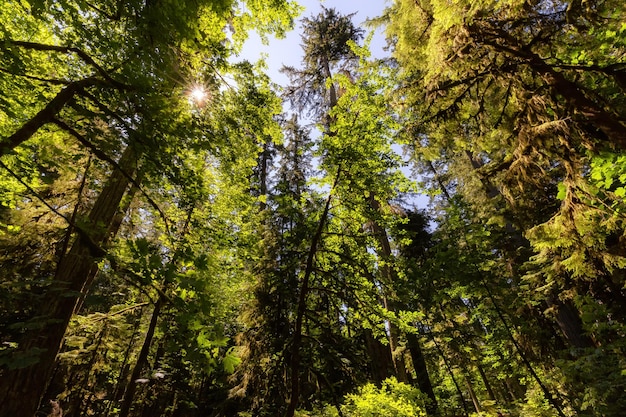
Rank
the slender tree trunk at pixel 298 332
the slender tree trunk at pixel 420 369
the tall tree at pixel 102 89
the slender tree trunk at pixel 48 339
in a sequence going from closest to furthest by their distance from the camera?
the tall tree at pixel 102 89 < the slender tree trunk at pixel 48 339 < the slender tree trunk at pixel 298 332 < the slender tree trunk at pixel 420 369

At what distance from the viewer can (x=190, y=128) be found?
333cm

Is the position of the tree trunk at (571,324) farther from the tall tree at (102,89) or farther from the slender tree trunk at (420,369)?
the tall tree at (102,89)

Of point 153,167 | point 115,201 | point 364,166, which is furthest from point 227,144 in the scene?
point 115,201

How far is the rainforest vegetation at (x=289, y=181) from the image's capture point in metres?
2.92

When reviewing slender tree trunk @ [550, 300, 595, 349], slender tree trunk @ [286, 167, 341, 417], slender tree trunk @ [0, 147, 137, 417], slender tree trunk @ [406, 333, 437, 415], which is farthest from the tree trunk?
slender tree trunk @ [0, 147, 137, 417]

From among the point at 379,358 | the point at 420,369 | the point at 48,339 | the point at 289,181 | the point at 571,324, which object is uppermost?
the point at 289,181

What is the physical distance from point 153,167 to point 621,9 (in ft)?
18.8

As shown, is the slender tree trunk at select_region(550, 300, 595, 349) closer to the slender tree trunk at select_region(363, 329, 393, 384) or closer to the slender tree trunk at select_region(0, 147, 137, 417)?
the slender tree trunk at select_region(363, 329, 393, 384)

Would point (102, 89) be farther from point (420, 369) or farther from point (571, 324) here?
point (420, 369)

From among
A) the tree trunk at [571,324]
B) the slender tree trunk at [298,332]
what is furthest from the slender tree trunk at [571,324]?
the slender tree trunk at [298,332]

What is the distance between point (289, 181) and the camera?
22.6ft

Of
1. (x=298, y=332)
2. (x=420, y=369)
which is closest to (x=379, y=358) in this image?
(x=420, y=369)

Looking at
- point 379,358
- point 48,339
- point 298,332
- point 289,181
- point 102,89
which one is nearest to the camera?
point 102,89

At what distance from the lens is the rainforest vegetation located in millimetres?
2924
